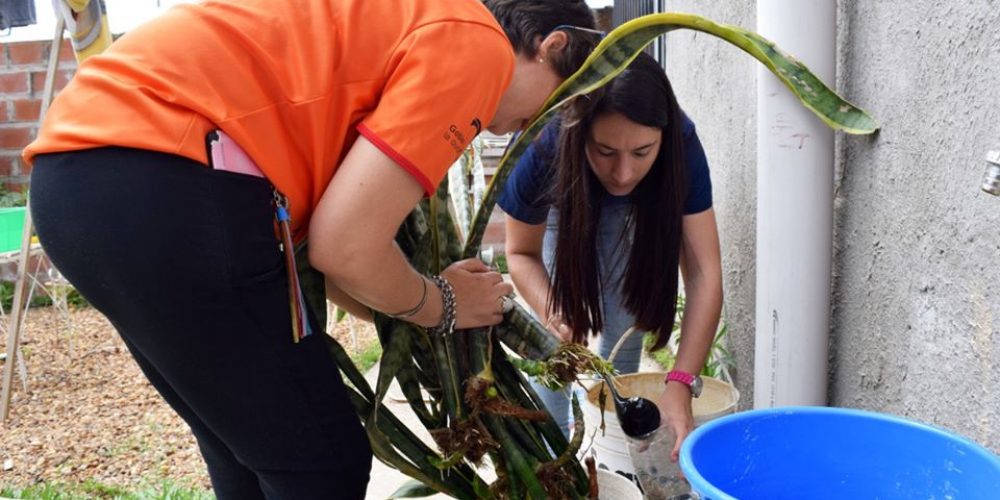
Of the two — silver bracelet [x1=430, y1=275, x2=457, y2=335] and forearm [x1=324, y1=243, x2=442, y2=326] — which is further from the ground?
forearm [x1=324, y1=243, x2=442, y2=326]

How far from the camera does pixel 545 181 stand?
93.0 inches

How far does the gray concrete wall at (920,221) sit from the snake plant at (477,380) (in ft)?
0.44

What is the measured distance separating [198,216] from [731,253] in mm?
2027

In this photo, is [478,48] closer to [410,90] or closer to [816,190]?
[410,90]

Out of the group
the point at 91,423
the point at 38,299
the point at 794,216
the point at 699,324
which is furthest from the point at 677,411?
the point at 38,299

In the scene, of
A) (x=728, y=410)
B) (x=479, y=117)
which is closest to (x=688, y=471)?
(x=479, y=117)

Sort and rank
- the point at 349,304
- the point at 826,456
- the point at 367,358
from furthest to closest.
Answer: the point at 367,358 → the point at 349,304 → the point at 826,456

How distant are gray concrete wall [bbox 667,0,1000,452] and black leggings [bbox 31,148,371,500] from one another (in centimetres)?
96

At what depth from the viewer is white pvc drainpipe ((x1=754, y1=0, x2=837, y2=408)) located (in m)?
1.94

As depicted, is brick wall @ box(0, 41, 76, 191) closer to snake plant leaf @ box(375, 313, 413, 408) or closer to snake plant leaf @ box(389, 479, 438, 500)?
snake plant leaf @ box(389, 479, 438, 500)

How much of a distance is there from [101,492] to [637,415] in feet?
6.46

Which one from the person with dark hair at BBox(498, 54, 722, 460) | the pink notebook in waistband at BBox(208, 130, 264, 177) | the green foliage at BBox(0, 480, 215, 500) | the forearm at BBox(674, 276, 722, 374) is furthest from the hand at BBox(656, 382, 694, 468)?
the green foliage at BBox(0, 480, 215, 500)

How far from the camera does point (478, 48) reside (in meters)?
1.32

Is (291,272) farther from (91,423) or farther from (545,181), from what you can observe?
(91,423)
